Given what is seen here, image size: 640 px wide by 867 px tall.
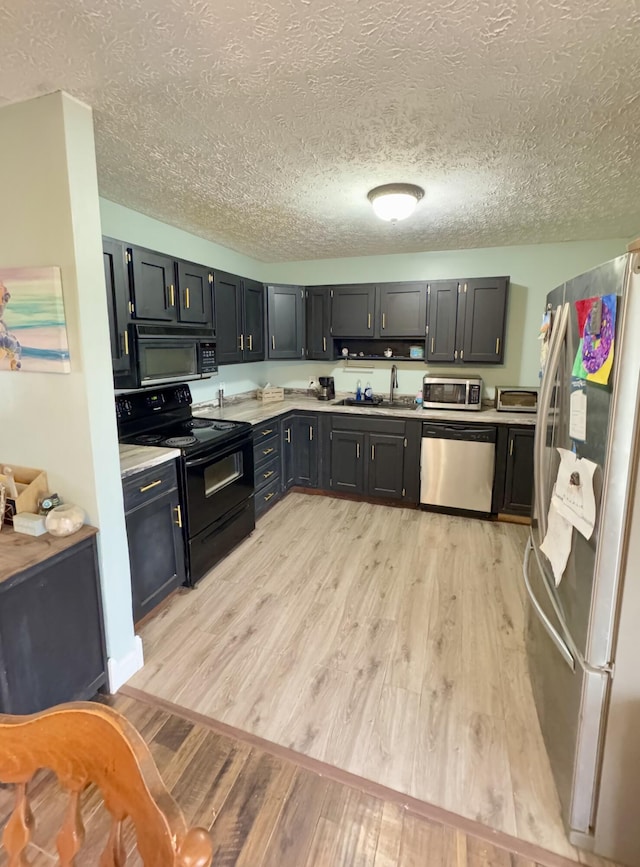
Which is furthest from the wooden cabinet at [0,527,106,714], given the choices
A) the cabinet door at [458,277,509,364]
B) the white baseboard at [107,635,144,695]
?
the cabinet door at [458,277,509,364]

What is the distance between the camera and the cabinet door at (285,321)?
423 cm

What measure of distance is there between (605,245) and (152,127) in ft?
12.4

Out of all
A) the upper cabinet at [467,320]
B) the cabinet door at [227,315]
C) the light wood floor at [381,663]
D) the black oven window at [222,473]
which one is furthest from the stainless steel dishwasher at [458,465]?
the cabinet door at [227,315]

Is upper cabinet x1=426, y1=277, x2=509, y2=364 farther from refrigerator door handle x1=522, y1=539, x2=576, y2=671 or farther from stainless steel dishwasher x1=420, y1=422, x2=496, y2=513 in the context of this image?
refrigerator door handle x1=522, y1=539, x2=576, y2=671

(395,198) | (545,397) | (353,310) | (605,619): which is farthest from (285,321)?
(605,619)

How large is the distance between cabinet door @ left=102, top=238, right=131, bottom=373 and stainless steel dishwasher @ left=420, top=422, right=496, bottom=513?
2570 mm

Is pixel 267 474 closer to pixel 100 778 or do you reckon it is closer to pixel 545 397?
pixel 545 397

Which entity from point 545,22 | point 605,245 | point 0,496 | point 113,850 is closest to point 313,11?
point 545,22

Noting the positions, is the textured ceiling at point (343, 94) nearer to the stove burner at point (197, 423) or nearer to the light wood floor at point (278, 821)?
the stove burner at point (197, 423)

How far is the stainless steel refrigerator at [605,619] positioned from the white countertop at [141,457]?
1966 mm

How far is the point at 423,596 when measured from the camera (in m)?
2.72

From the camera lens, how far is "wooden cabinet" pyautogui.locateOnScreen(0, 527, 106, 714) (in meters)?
1.52

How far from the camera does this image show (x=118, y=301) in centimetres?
241

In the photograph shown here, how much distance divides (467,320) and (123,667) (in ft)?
12.2
